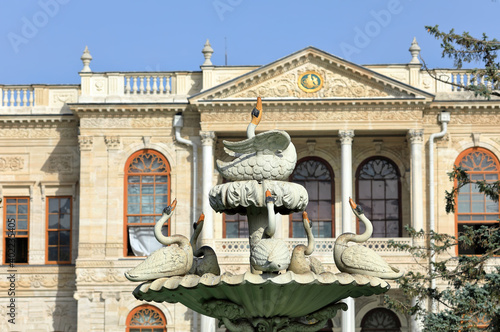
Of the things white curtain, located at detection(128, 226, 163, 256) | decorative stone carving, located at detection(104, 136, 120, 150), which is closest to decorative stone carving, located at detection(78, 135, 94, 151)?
decorative stone carving, located at detection(104, 136, 120, 150)

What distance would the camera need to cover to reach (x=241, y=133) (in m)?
35.9

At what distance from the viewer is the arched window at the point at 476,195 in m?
36.2

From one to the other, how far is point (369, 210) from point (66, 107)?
10743mm

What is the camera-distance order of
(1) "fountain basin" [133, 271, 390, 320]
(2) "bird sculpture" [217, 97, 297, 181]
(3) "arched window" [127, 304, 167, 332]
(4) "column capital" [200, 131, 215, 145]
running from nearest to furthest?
(1) "fountain basin" [133, 271, 390, 320] < (2) "bird sculpture" [217, 97, 297, 181] < (4) "column capital" [200, 131, 215, 145] < (3) "arched window" [127, 304, 167, 332]

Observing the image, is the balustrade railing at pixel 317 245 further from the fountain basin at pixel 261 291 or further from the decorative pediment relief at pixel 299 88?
the fountain basin at pixel 261 291

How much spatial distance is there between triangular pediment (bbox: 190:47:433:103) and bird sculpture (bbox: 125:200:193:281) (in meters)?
20.7

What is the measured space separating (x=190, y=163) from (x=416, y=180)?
729cm

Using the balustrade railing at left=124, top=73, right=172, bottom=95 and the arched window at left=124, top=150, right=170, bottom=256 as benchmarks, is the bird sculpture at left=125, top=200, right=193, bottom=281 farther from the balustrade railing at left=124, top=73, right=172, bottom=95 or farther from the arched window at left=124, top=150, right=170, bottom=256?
the balustrade railing at left=124, top=73, right=172, bottom=95

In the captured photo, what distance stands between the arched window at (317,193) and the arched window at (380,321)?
9.62ft

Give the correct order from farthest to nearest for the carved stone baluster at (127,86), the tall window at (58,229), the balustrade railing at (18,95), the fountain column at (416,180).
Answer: the balustrade railing at (18,95), the tall window at (58,229), the carved stone baluster at (127,86), the fountain column at (416,180)

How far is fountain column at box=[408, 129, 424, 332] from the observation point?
3509 centimetres

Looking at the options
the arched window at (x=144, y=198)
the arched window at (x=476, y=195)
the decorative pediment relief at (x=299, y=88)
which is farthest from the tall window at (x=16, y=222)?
the arched window at (x=476, y=195)

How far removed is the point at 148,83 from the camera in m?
36.8

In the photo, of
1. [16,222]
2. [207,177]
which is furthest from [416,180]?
[16,222]
